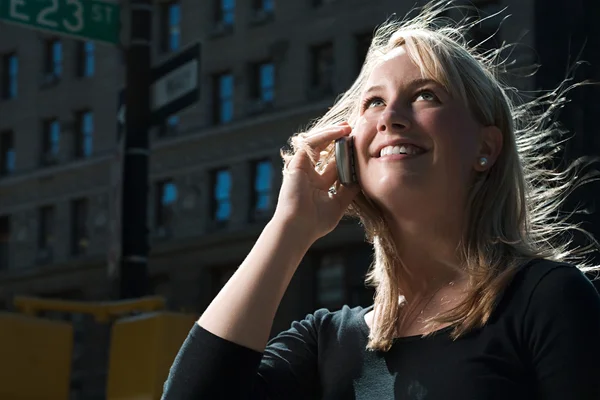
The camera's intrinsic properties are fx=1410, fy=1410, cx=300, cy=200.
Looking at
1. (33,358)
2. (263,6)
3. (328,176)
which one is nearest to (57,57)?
(263,6)

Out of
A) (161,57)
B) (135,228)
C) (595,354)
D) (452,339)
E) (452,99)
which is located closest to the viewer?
(595,354)

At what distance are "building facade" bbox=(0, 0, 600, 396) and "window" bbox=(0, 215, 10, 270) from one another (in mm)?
73

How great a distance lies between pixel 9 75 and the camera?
1823 inches

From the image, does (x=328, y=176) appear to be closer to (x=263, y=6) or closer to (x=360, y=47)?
(x=360, y=47)

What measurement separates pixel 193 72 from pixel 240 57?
30.2 meters

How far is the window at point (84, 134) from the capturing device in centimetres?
4378

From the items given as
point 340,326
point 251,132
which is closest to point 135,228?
point 340,326

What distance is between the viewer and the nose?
285 cm

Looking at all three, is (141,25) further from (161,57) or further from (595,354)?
(161,57)

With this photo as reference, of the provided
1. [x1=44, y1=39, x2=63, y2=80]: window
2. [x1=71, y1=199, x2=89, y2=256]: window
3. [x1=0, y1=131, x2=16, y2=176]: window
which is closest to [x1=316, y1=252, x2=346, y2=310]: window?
[x1=71, y1=199, x2=89, y2=256]: window

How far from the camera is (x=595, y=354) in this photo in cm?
248

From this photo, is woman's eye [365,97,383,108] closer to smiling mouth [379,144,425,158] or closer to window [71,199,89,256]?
smiling mouth [379,144,425,158]

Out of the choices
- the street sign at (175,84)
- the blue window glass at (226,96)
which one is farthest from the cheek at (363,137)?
the blue window glass at (226,96)

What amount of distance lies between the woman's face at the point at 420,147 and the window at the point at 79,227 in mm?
41080
